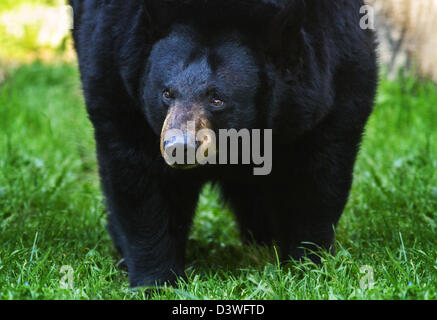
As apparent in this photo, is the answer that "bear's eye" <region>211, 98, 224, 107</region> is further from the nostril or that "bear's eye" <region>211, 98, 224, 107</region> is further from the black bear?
the nostril

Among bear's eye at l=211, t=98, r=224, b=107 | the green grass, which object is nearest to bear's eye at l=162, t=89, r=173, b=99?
bear's eye at l=211, t=98, r=224, b=107

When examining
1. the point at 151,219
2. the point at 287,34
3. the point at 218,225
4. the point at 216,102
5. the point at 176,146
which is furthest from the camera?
the point at 218,225

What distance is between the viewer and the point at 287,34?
3578 mm

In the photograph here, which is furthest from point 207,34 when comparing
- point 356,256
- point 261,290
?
point 356,256

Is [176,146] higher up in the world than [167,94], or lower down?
lower down

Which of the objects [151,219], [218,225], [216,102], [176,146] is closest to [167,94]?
[216,102]

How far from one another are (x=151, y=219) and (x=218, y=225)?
1.56 m

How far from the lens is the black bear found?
11.5ft

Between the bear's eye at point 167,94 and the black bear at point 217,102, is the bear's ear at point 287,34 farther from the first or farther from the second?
the bear's eye at point 167,94

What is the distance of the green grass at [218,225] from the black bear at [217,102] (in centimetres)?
28

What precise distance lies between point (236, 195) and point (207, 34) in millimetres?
1743

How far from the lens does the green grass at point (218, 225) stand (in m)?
3.65

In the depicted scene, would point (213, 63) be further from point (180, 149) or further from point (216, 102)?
point (180, 149)

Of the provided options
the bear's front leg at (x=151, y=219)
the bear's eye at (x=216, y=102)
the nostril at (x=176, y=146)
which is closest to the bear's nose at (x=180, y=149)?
the nostril at (x=176, y=146)
